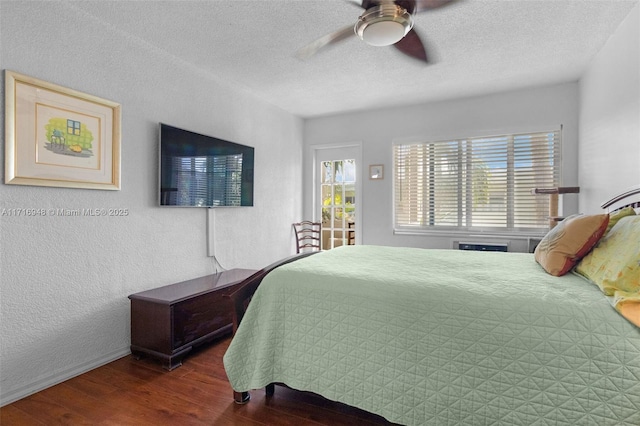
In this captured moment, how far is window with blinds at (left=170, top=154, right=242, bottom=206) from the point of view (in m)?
2.93

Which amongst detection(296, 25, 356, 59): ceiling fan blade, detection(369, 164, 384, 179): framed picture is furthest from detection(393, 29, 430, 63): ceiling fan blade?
detection(369, 164, 384, 179): framed picture

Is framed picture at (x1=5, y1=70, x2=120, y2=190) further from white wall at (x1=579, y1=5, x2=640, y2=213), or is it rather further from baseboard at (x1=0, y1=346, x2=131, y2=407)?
white wall at (x1=579, y1=5, x2=640, y2=213)

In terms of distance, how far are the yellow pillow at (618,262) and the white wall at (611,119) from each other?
98cm

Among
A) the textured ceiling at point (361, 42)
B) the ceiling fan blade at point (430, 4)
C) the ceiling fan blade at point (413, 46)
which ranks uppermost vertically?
the textured ceiling at point (361, 42)

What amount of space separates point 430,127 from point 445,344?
3.39 metres

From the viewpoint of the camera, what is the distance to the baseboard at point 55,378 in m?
1.91

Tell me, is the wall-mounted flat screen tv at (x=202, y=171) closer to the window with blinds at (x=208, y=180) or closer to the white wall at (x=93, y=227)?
the window with blinds at (x=208, y=180)

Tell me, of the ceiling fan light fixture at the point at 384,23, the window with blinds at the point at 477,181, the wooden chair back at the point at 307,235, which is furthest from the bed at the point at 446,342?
the wooden chair back at the point at 307,235

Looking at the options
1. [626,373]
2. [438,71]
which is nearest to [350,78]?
[438,71]

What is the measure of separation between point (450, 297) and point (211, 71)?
2959mm

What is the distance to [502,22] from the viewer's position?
2.37 m

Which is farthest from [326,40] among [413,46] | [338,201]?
[338,201]

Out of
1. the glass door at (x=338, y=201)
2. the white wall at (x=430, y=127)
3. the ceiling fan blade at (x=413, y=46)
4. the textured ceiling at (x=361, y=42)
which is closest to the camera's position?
the ceiling fan blade at (x=413, y=46)

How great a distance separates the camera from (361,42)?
8.66ft
